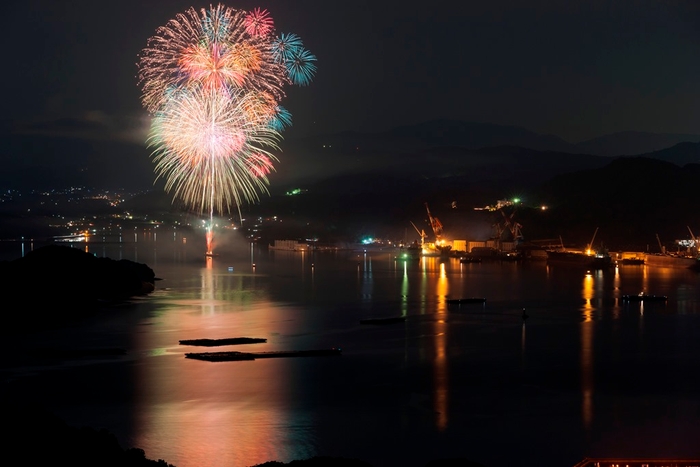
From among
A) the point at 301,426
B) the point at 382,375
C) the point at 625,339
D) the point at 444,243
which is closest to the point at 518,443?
the point at 301,426

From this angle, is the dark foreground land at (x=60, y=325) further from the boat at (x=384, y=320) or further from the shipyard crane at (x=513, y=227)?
the shipyard crane at (x=513, y=227)

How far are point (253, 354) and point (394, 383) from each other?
10.8 feet

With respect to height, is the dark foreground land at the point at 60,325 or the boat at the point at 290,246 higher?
the boat at the point at 290,246

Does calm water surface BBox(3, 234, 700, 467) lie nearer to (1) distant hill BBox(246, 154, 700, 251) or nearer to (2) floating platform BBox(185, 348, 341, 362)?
(2) floating platform BBox(185, 348, 341, 362)

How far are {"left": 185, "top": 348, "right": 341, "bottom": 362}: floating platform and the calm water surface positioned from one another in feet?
0.87

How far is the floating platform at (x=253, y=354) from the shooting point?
1518 cm

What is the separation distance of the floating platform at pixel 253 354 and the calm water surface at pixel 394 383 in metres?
0.27

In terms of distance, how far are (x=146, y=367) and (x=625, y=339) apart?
34.2 feet

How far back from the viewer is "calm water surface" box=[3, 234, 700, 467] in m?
10.1

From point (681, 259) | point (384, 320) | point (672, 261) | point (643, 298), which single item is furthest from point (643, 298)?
point (672, 261)

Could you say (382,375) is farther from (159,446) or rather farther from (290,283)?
(290,283)

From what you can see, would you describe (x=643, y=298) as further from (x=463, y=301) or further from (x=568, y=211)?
(x=568, y=211)

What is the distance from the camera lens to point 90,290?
2525 cm

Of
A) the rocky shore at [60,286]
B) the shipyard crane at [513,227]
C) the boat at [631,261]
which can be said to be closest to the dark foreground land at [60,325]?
the rocky shore at [60,286]
